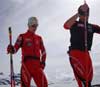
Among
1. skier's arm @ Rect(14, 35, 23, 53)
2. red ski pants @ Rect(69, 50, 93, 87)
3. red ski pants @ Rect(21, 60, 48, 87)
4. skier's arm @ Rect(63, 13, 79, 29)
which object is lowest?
red ski pants @ Rect(21, 60, 48, 87)

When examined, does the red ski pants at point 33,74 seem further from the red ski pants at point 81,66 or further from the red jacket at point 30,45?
the red ski pants at point 81,66

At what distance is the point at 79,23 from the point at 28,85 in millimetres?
2526

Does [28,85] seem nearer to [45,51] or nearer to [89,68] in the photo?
[45,51]

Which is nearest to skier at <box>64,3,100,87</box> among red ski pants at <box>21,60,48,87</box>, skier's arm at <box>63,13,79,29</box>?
skier's arm at <box>63,13,79,29</box>

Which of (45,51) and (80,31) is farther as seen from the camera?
(45,51)

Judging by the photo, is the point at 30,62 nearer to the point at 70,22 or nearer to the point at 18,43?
the point at 18,43

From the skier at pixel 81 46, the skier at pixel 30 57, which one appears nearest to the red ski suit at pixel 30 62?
the skier at pixel 30 57

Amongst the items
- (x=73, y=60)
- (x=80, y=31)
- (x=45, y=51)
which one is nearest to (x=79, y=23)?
(x=80, y=31)

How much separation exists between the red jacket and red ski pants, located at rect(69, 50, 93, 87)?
6.40ft

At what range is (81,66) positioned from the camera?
445 inches

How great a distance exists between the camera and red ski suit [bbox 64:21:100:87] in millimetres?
11223

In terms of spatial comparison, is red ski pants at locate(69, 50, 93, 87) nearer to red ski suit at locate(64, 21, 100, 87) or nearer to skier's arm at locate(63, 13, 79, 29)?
red ski suit at locate(64, 21, 100, 87)

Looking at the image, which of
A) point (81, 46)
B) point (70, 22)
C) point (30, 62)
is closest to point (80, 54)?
point (81, 46)

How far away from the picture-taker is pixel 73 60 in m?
11.4
